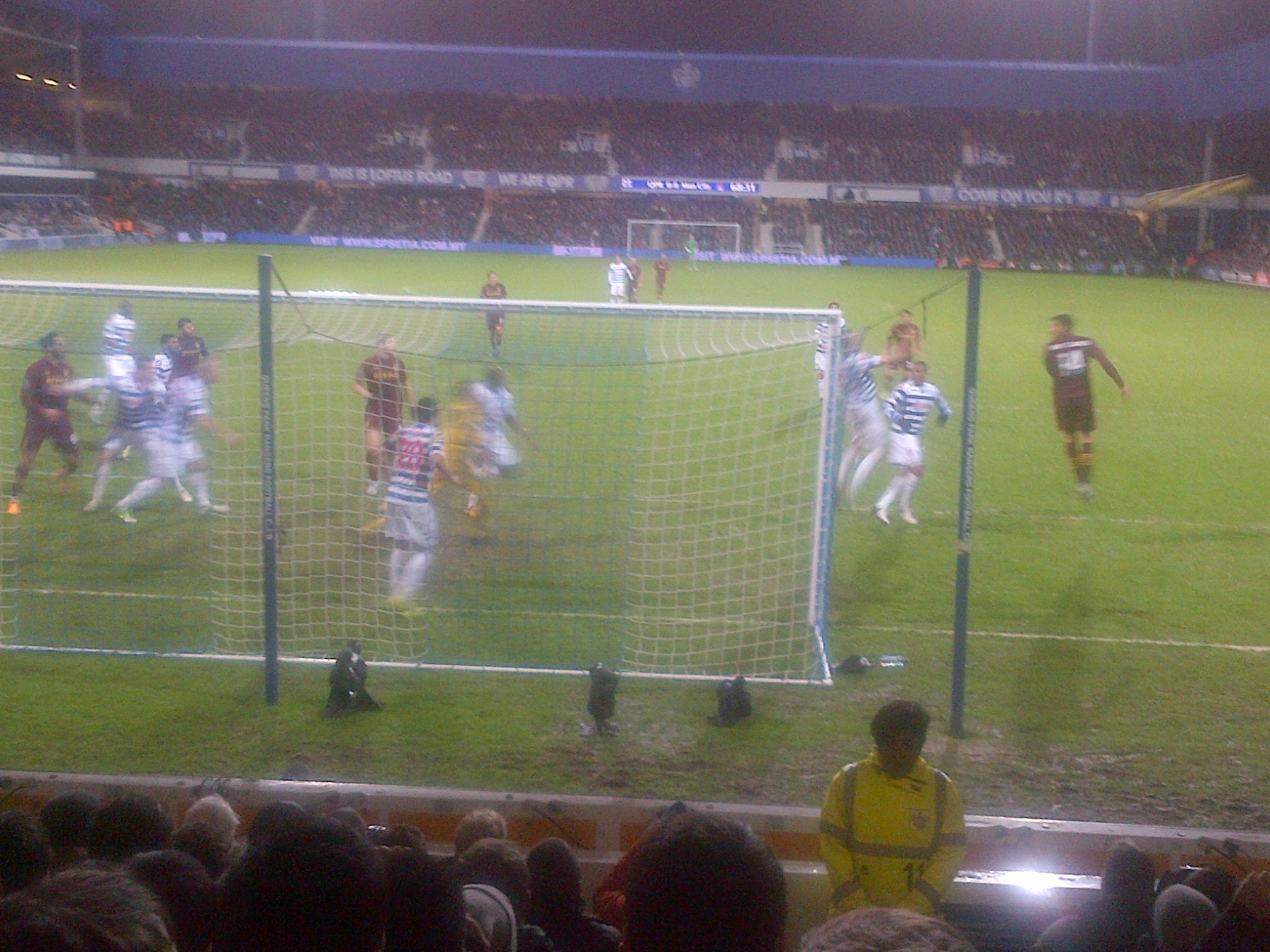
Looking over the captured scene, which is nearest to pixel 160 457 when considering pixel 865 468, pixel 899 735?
pixel 865 468

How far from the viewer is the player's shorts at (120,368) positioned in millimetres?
11375

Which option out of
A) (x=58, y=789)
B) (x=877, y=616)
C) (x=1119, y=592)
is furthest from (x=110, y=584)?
(x=1119, y=592)

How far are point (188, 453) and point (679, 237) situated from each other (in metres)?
40.6

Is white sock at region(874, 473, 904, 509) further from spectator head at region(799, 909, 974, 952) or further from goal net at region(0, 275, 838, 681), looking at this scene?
spectator head at region(799, 909, 974, 952)

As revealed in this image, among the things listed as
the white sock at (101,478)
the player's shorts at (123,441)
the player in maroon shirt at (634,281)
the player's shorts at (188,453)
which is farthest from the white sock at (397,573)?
the player in maroon shirt at (634,281)

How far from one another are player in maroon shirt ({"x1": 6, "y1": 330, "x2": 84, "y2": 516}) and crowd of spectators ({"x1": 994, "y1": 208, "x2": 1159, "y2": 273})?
44398 millimetres

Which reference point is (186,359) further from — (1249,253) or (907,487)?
(1249,253)

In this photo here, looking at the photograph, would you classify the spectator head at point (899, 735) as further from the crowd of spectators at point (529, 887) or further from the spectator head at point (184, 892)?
the spectator head at point (184, 892)

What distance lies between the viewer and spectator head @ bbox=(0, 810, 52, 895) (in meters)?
3.03

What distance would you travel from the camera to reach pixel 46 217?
46.4 meters

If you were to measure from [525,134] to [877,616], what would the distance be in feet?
166

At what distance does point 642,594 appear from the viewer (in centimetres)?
937

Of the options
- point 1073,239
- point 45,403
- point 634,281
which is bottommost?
point 45,403

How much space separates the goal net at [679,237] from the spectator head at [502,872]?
152 feet
